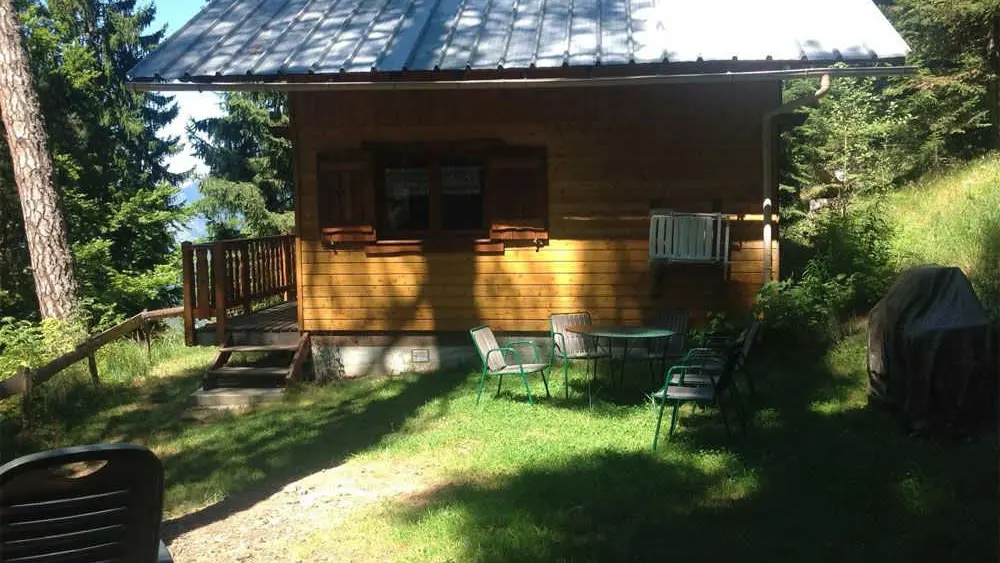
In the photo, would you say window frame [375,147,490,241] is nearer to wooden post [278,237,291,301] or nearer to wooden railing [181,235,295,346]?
wooden railing [181,235,295,346]

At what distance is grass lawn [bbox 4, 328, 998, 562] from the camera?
13.1 ft

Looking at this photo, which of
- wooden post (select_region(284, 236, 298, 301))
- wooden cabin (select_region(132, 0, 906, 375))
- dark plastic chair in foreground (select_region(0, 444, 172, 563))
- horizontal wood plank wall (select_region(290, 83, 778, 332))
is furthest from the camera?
wooden post (select_region(284, 236, 298, 301))

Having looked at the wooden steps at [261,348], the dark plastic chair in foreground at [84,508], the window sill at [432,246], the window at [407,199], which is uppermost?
the window at [407,199]

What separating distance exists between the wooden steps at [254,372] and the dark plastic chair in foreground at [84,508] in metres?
6.09

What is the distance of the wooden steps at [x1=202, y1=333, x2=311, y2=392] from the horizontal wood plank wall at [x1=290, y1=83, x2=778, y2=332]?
0.40 m

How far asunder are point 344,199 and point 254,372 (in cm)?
213

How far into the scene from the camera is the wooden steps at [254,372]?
27.5 feet

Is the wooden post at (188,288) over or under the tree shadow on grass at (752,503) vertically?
over

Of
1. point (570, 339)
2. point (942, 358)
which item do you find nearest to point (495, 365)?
point (570, 339)

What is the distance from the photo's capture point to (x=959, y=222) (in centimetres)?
920

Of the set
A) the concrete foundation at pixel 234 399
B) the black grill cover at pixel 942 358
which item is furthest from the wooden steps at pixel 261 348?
the black grill cover at pixel 942 358

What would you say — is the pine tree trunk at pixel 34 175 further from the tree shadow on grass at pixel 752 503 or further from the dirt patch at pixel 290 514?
the tree shadow on grass at pixel 752 503

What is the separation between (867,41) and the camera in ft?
23.9

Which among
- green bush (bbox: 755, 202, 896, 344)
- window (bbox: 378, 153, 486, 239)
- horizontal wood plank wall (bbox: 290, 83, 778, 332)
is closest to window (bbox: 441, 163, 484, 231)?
window (bbox: 378, 153, 486, 239)
